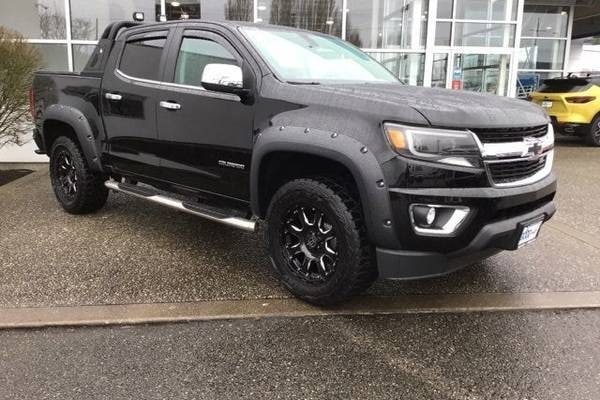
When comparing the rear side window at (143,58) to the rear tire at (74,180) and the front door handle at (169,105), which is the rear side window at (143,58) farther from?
the rear tire at (74,180)

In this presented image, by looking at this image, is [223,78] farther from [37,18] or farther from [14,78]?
[37,18]

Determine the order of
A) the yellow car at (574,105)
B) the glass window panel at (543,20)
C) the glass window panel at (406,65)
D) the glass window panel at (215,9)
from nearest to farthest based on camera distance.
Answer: the glass window panel at (215,9), the glass window panel at (406,65), the yellow car at (574,105), the glass window panel at (543,20)

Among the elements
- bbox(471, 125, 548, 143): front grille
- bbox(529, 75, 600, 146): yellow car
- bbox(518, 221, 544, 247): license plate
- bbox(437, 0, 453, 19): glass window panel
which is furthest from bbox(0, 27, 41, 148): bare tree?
bbox(529, 75, 600, 146): yellow car

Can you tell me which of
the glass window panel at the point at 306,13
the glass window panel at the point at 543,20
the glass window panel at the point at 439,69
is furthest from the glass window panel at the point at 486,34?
the glass window panel at the point at 543,20

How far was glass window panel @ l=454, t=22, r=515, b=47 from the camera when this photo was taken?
40.5 ft

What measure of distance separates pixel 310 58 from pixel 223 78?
824mm

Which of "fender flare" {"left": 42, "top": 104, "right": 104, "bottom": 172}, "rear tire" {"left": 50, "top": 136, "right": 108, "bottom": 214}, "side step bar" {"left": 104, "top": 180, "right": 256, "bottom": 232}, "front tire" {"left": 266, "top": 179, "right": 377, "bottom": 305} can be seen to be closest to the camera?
"front tire" {"left": 266, "top": 179, "right": 377, "bottom": 305}

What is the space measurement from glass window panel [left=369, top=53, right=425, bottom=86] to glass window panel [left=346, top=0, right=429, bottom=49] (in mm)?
244

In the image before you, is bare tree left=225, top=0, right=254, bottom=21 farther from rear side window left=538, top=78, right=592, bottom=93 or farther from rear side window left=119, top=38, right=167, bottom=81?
rear side window left=538, top=78, right=592, bottom=93

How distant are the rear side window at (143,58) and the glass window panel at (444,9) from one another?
8.87 meters

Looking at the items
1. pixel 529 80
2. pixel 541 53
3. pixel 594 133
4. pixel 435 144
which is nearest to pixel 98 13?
pixel 435 144

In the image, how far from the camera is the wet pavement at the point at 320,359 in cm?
277

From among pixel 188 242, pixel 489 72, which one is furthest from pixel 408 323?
pixel 489 72

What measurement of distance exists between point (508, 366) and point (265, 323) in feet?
4.71
